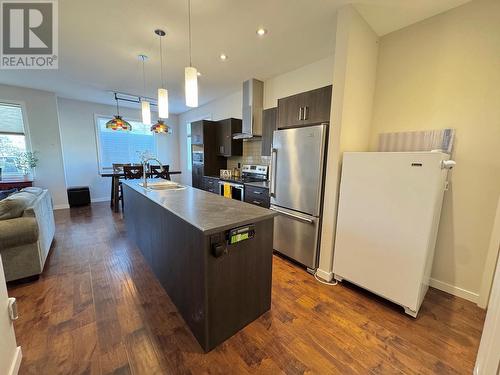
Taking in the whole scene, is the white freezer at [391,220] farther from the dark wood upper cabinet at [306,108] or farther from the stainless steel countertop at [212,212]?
the stainless steel countertop at [212,212]

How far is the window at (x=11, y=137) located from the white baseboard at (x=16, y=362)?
16.3 ft

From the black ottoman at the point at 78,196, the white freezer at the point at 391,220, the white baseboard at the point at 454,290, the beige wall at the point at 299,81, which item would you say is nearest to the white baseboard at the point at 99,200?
the black ottoman at the point at 78,196

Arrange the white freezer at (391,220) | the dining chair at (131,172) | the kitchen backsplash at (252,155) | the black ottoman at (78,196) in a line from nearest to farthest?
the white freezer at (391,220) → the kitchen backsplash at (252,155) → the dining chair at (131,172) → the black ottoman at (78,196)

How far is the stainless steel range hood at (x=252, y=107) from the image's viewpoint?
3.70 meters

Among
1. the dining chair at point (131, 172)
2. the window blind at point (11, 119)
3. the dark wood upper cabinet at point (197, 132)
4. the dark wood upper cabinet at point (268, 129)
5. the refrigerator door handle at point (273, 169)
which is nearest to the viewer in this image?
the refrigerator door handle at point (273, 169)

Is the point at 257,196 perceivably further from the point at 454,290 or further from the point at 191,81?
the point at 454,290

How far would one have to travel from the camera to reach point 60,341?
4.65 feet

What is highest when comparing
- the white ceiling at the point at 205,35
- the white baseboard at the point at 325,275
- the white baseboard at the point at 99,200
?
the white ceiling at the point at 205,35

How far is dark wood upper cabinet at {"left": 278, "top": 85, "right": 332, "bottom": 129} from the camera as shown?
2.20m

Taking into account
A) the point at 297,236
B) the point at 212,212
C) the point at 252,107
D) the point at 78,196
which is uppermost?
the point at 252,107

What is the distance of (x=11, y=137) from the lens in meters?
4.24

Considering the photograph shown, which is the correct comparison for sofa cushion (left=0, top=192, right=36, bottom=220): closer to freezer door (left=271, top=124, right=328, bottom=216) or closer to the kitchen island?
the kitchen island

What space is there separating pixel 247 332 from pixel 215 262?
69cm

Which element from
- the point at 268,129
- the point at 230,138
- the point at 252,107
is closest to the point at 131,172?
the point at 230,138
